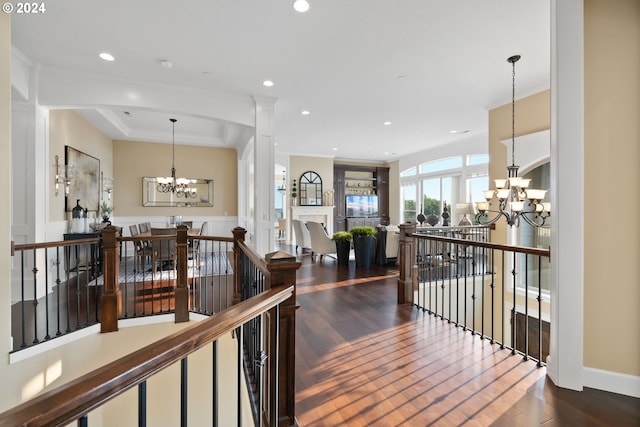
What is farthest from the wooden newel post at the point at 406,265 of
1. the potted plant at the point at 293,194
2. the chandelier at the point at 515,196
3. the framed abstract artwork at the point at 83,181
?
the potted plant at the point at 293,194

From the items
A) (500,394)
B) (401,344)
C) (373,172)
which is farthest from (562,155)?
(373,172)

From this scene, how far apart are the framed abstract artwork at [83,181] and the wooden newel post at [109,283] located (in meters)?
2.71

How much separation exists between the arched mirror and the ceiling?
433 cm

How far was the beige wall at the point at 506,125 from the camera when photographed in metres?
4.71

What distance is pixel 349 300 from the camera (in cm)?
400

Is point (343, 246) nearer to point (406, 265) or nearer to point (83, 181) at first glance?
point (406, 265)

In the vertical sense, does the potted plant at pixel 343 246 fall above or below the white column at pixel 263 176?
below

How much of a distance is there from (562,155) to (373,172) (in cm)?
951

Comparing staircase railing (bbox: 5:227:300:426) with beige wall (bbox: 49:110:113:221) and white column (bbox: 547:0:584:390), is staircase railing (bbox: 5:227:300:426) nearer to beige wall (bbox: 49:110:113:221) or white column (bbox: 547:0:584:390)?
white column (bbox: 547:0:584:390)

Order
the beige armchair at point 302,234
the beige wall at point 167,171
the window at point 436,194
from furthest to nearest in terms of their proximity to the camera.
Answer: the window at point 436,194, the beige armchair at point 302,234, the beige wall at point 167,171

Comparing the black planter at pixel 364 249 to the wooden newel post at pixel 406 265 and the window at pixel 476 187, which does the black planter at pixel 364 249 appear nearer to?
the wooden newel post at pixel 406 265

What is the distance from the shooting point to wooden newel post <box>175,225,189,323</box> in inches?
139

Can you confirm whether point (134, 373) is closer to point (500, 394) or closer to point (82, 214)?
point (500, 394)

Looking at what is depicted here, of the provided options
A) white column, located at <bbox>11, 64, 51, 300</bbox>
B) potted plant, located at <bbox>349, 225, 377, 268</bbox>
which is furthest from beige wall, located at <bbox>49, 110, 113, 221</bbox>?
potted plant, located at <bbox>349, 225, 377, 268</bbox>
